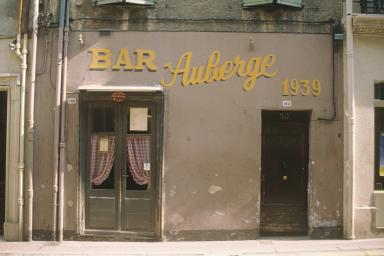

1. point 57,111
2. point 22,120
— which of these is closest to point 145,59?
point 57,111

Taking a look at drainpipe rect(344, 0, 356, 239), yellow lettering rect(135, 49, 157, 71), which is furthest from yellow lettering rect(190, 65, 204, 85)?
drainpipe rect(344, 0, 356, 239)

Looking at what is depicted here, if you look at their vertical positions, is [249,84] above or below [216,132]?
Answer: above

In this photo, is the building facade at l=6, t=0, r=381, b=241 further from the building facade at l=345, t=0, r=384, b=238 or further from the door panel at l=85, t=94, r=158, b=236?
the building facade at l=345, t=0, r=384, b=238

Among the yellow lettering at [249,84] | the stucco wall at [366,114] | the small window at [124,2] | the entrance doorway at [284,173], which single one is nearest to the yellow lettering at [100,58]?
the small window at [124,2]

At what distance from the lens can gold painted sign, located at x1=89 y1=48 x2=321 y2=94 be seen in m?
9.59

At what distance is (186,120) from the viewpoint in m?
9.54

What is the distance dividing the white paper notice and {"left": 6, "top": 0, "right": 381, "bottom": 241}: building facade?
0.07ft

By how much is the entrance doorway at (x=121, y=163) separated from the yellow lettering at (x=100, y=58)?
0.64 metres

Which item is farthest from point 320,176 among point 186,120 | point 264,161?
point 186,120

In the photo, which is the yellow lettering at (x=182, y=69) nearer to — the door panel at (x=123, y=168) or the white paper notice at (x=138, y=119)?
the door panel at (x=123, y=168)

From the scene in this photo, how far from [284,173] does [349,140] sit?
59.5 inches

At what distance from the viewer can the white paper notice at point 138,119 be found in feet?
31.4

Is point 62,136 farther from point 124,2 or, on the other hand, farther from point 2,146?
point 124,2

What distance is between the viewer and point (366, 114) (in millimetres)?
9672
